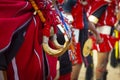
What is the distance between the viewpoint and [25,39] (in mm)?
1112

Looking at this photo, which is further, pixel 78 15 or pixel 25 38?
pixel 78 15

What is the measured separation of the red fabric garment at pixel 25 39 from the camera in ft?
3.43

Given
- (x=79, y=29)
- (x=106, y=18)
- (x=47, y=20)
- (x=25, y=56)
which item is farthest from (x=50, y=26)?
(x=106, y=18)

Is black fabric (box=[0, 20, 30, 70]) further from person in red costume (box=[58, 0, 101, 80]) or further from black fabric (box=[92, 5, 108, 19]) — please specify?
black fabric (box=[92, 5, 108, 19])

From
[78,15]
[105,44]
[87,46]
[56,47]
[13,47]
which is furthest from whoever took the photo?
[105,44]

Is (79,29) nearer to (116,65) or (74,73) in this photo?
(74,73)

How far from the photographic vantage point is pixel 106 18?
2826mm

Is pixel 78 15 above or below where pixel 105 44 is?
above

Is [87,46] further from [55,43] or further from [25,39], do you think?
[25,39]

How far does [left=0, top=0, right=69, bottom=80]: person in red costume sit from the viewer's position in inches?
41.3

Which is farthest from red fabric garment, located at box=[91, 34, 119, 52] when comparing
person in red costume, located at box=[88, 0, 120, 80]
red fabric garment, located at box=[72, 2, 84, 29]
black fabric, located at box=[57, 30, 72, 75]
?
black fabric, located at box=[57, 30, 72, 75]

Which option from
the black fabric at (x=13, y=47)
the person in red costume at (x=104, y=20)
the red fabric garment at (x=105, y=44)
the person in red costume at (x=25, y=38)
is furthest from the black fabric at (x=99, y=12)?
the black fabric at (x=13, y=47)

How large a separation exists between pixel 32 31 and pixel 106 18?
1.78 meters

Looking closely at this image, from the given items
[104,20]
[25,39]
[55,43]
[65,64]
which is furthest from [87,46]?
[25,39]
